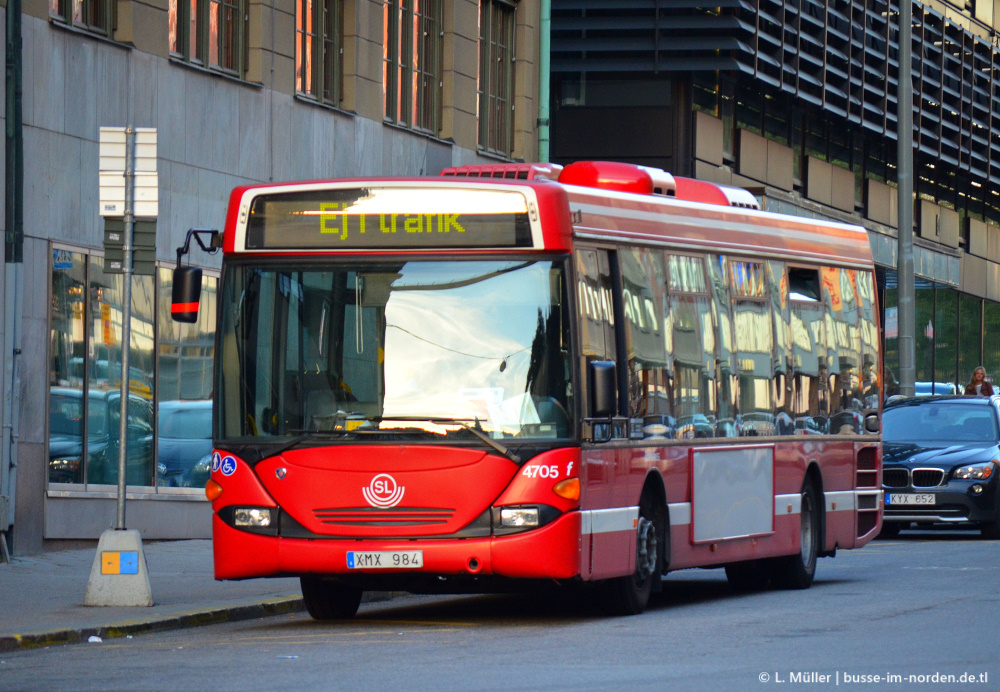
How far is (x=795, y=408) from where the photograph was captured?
1677 centimetres

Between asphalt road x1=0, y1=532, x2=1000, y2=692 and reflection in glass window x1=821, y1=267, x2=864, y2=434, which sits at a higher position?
reflection in glass window x1=821, y1=267, x2=864, y2=434

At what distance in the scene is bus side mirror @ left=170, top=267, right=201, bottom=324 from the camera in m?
13.0

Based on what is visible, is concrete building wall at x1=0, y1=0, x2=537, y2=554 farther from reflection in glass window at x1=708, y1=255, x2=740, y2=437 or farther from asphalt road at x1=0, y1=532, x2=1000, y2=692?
reflection in glass window at x1=708, y1=255, x2=740, y2=437

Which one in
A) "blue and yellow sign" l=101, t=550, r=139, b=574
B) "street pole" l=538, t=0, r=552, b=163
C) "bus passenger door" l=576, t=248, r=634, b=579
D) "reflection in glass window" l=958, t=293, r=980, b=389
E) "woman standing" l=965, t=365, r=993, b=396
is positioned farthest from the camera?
"reflection in glass window" l=958, t=293, r=980, b=389

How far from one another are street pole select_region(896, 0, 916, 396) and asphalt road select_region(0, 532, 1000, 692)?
14970 mm

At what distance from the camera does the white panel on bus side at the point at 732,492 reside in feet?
48.9

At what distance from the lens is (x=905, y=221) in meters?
31.3

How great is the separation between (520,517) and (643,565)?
1.52 metres

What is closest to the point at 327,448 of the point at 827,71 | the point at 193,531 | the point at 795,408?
the point at 795,408

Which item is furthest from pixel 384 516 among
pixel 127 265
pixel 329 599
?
pixel 127 265

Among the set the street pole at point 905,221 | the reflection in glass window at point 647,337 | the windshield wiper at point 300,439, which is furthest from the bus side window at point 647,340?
the street pole at point 905,221

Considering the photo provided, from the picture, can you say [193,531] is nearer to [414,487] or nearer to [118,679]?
[414,487]

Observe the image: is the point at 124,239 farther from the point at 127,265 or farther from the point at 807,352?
the point at 807,352

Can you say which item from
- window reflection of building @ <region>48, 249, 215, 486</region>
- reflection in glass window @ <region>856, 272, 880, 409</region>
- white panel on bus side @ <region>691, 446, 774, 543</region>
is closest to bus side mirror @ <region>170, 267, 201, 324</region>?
white panel on bus side @ <region>691, 446, 774, 543</region>
